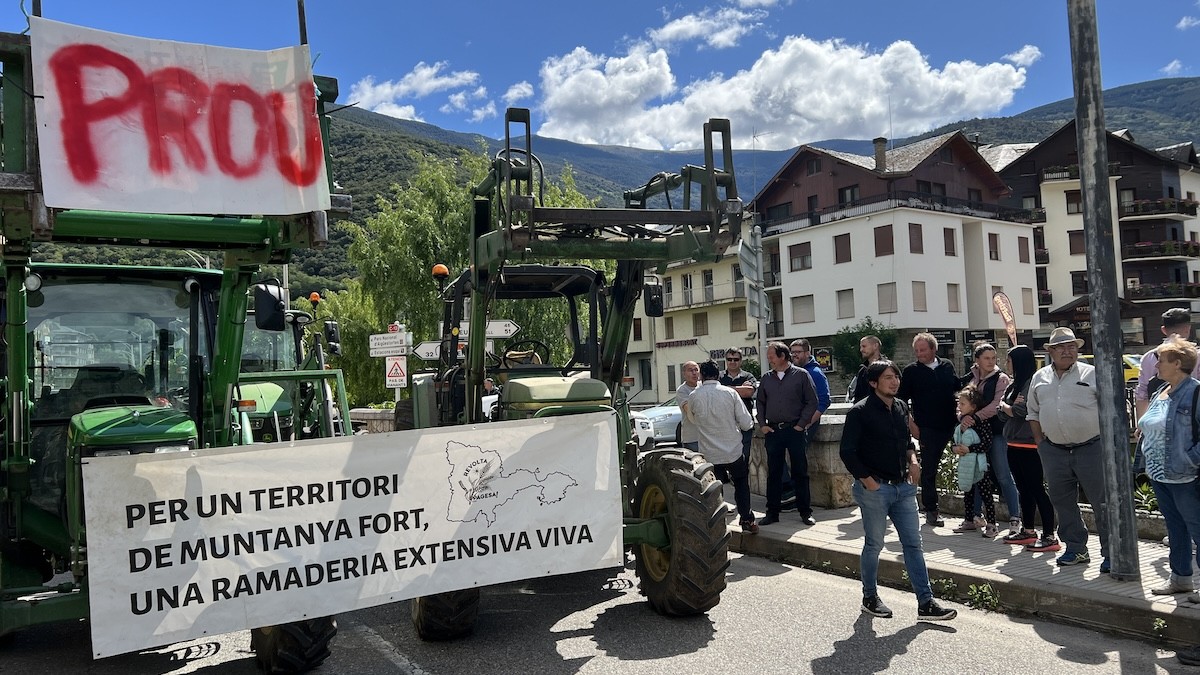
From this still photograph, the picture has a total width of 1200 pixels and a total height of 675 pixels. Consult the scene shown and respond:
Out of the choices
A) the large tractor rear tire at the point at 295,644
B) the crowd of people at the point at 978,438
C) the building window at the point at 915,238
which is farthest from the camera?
the building window at the point at 915,238

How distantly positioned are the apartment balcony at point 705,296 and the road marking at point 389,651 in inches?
1881

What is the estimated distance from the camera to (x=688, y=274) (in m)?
59.7

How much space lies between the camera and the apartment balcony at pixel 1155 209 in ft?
204

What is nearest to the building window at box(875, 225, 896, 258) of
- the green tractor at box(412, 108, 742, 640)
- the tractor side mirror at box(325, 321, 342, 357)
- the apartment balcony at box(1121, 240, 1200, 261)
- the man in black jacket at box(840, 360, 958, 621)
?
the apartment balcony at box(1121, 240, 1200, 261)

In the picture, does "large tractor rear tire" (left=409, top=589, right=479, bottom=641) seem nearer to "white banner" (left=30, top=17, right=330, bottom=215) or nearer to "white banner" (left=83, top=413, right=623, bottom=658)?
"white banner" (left=83, top=413, right=623, bottom=658)

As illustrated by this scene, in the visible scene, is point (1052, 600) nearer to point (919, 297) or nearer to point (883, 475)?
point (883, 475)

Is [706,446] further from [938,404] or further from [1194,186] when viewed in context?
[1194,186]

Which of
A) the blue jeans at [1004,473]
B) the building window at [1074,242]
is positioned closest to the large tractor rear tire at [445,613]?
the blue jeans at [1004,473]

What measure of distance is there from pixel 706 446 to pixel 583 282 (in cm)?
203

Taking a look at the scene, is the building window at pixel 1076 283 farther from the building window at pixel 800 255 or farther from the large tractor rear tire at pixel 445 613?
the large tractor rear tire at pixel 445 613

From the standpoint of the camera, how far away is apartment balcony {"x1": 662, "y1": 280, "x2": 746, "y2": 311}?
55406 mm

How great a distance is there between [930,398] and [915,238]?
42025 millimetres

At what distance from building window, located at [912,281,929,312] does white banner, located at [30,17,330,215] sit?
151 ft

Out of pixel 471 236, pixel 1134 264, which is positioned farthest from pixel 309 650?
pixel 1134 264
